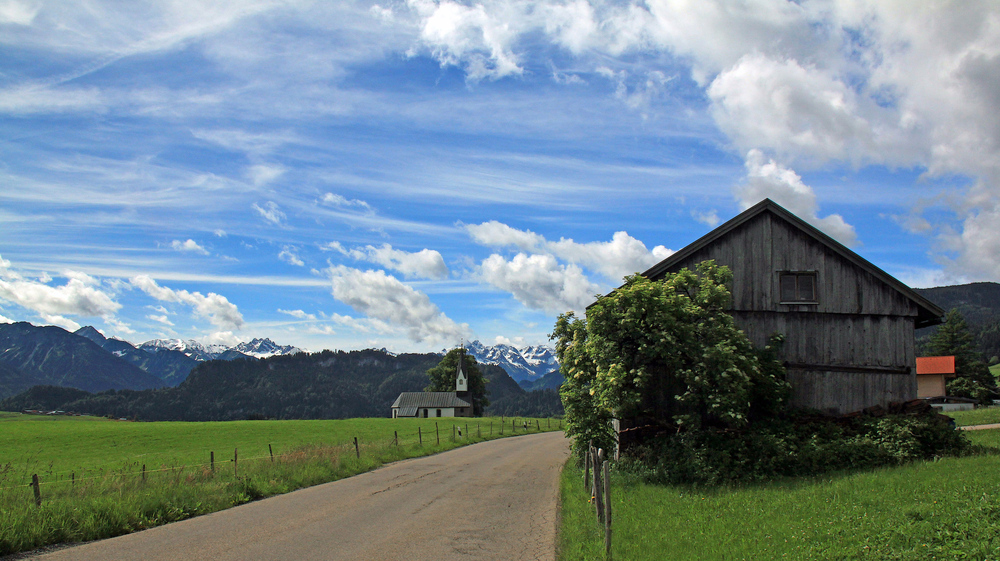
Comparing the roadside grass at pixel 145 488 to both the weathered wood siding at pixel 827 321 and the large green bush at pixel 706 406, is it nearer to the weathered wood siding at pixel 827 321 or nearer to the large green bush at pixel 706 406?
the large green bush at pixel 706 406

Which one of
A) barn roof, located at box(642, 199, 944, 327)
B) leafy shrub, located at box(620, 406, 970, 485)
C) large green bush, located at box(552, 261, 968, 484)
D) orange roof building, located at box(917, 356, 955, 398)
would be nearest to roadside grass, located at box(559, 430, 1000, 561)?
leafy shrub, located at box(620, 406, 970, 485)

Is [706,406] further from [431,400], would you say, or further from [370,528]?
[431,400]

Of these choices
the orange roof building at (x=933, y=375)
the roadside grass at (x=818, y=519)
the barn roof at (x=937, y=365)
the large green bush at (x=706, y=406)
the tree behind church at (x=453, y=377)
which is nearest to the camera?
the roadside grass at (x=818, y=519)

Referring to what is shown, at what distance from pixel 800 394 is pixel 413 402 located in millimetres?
108797

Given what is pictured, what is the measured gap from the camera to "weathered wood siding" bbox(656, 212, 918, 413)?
2039 cm

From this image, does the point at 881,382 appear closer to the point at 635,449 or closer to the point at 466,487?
the point at 635,449

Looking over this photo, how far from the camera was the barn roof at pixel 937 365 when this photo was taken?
64475 millimetres

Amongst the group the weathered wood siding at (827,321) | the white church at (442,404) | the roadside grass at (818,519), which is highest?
the weathered wood siding at (827,321)

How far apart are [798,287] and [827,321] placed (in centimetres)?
146

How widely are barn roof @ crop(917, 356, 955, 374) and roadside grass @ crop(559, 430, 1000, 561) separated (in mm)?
59792

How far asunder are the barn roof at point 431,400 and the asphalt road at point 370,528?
96.8m

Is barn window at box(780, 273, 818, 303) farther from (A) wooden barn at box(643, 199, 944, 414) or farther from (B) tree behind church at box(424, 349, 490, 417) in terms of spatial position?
(B) tree behind church at box(424, 349, 490, 417)

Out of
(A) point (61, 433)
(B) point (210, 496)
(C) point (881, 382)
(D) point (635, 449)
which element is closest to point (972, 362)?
(C) point (881, 382)

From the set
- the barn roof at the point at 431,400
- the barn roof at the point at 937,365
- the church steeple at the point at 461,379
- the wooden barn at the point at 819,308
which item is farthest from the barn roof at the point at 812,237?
the barn roof at the point at 431,400
